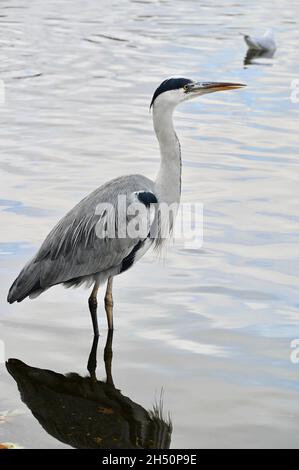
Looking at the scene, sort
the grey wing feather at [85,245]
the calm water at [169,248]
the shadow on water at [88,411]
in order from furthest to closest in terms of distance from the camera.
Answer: the grey wing feather at [85,245] < the calm water at [169,248] < the shadow on water at [88,411]

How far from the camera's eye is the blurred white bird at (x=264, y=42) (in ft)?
59.5

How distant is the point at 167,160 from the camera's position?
24.1ft

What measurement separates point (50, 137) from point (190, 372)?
6.51 meters

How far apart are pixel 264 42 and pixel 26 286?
485 inches

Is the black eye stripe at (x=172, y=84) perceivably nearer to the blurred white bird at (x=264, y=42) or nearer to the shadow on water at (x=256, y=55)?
the shadow on water at (x=256, y=55)

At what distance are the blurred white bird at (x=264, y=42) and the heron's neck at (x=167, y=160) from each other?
11233 millimetres

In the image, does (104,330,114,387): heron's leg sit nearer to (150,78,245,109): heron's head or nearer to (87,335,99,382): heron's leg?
(87,335,99,382): heron's leg

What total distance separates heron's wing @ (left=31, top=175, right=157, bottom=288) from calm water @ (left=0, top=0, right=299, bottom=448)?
1.62ft

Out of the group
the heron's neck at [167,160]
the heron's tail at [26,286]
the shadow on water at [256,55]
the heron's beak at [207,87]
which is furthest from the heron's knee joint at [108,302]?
the shadow on water at [256,55]

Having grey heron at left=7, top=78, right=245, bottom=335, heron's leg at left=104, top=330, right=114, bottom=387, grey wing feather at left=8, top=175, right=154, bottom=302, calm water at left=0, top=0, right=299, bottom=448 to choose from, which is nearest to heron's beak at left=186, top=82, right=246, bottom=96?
grey heron at left=7, top=78, right=245, bottom=335

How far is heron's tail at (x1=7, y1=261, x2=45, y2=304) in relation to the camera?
680cm

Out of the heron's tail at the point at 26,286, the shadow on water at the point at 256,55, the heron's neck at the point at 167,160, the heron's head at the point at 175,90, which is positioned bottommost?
the heron's tail at the point at 26,286

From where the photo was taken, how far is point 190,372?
6.51m
